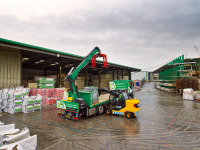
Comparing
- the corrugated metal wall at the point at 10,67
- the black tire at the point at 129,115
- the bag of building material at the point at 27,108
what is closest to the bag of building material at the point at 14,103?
the bag of building material at the point at 27,108

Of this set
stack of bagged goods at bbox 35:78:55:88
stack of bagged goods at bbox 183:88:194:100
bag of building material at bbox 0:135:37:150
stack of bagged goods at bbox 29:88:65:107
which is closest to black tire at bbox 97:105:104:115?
stack of bagged goods at bbox 29:88:65:107

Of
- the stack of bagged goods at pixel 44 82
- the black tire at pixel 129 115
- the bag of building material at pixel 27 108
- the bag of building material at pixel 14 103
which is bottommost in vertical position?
the black tire at pixel 129 115

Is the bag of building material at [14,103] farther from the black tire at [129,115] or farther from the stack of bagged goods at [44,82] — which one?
the black tire at [129,115]

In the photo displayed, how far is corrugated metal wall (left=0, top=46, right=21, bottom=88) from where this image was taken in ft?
33.2

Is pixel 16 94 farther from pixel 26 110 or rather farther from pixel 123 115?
pixel 123 115

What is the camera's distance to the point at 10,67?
10.6m

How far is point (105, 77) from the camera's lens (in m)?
26.7

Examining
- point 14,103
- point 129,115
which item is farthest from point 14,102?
point 129,115

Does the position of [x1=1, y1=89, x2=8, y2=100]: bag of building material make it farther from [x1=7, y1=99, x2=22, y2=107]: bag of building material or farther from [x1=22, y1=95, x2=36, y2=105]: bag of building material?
[x1=22, y1=95, x2=36, y2=105]: bag of building material

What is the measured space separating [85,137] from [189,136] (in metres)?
4.29

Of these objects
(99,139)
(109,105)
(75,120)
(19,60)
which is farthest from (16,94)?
(99,139)

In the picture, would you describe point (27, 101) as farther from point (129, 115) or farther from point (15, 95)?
point (129, 115)

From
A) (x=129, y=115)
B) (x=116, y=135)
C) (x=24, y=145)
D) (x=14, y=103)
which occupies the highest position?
(x=24, y=145)

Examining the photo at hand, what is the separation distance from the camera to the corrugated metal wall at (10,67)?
10132 mm
